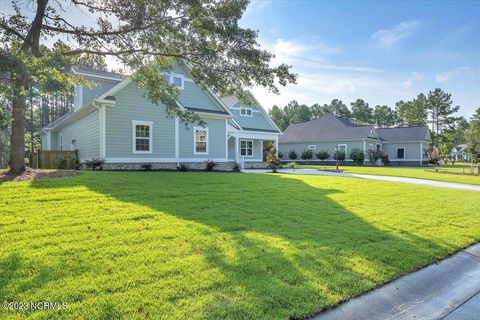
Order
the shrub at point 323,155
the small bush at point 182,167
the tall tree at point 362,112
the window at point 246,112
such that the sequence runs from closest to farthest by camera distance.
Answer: the small bush at point 182,167 < the window at point 246,112 < the shrub at point 323,155 < the tall tree at point 362,112

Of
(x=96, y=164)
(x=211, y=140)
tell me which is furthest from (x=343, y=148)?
(x=96, y=164)

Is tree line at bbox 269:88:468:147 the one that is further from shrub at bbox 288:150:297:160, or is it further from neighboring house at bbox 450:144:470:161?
shrub at bbox 288:150:297:160

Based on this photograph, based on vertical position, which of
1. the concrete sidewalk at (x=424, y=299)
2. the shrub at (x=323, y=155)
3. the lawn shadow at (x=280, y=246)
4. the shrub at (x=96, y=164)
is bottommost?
the concrete sidewalk at (x=424, y=299)

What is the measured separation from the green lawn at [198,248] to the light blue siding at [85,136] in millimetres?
7794

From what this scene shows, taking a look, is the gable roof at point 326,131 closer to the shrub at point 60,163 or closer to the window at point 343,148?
the window at point 343,148

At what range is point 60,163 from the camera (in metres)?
14.8

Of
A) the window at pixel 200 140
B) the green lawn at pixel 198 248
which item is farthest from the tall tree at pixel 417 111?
the green lawn at pixel 198 248

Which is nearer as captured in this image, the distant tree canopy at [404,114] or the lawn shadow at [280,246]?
the lawn shadow at [280,246]

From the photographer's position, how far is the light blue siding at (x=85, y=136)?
51.4 feet

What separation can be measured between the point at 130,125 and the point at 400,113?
72963 millimetres

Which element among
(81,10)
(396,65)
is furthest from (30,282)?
(396,65)

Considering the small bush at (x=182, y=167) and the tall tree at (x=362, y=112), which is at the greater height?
the tall tree at (x=362, y=112)

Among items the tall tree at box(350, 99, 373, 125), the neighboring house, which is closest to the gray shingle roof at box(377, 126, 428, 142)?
the neighboring house

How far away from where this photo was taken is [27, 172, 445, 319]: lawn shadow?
11.0 ft
